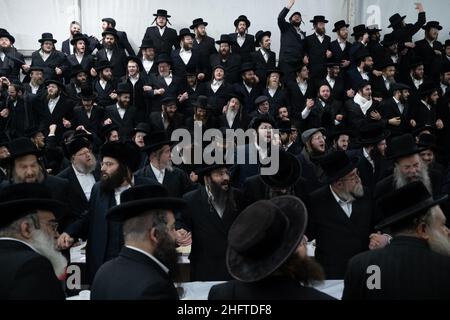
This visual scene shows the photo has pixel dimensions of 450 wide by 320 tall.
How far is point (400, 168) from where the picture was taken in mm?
5418

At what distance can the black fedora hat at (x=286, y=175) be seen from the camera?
503 cm

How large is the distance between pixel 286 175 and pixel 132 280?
2724 millimetres

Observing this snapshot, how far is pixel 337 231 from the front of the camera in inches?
180

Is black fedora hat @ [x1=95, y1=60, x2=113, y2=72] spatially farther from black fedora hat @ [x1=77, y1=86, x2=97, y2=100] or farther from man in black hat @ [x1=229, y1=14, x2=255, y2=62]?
man in black hat @ [x1=229, y1=14, x2=255, y2=62]

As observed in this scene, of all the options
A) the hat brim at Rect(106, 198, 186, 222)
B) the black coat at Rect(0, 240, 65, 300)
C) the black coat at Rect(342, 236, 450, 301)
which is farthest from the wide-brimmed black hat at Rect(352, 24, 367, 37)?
the black coat at Rect(0, 240, 65, 300)

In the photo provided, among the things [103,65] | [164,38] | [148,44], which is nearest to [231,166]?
[103,65]

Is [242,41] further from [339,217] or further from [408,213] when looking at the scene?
[408,213]

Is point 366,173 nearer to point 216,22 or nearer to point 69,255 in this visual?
point 69,255

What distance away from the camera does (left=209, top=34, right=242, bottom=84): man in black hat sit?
10570mm

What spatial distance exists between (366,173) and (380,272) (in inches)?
168

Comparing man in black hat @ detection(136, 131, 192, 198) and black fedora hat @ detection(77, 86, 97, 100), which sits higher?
black fedora hat @ detection(77, 86, 97, 100)

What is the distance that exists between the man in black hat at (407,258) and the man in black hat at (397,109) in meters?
6.79

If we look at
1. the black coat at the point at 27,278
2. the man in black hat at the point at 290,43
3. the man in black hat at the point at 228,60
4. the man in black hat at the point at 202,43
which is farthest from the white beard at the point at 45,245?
the man in black hat at the point at 202,43

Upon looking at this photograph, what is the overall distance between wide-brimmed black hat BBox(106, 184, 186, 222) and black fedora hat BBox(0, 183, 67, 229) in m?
0.36
